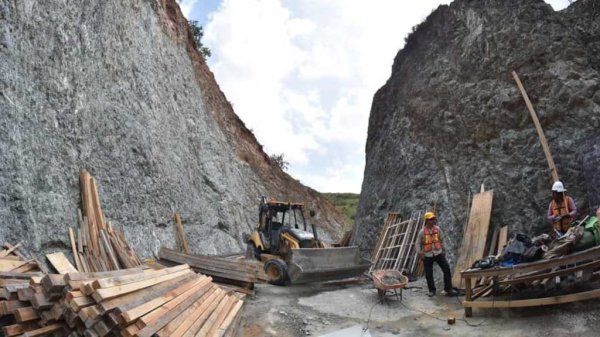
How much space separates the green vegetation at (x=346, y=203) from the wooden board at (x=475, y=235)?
68.4 ft

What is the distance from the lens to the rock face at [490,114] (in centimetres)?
1040

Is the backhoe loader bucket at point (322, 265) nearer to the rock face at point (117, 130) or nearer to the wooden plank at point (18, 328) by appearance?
the rock face at point (117, 130)

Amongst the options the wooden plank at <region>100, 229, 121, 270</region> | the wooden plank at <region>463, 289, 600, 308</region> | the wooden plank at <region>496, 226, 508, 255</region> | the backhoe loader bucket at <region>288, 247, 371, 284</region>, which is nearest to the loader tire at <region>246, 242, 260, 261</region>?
the backhoe loader bucket at <region>288, 247, 371, 284</region>

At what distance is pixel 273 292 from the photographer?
1046cm

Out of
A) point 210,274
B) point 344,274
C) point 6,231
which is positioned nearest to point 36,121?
point 6,231

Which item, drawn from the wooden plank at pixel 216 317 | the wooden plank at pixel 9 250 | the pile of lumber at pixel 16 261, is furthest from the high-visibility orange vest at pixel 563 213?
the wooden plank at pixel 9 250

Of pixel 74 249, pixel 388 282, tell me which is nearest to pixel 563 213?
pixel 388 282

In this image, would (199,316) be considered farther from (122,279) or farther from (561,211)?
(561,211)

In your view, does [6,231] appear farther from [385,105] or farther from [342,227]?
[342,227]

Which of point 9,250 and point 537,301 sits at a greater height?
point 9,250

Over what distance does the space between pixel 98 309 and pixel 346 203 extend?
113 feet

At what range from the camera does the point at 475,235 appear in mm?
10469

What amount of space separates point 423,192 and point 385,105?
18.4 feet

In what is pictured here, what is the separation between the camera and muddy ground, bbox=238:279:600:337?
6.44 m
